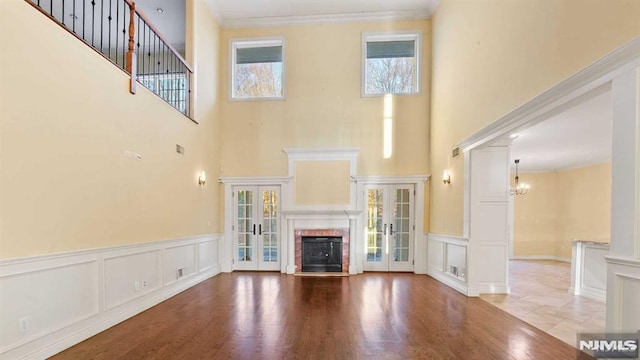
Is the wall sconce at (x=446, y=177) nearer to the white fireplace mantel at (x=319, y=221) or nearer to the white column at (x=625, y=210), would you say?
the white fireplace mantel at (x=319, y=221)

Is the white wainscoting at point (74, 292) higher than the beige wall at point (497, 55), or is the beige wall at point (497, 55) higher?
the beige wall at point (497, 55)

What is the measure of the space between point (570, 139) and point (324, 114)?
15.3ft

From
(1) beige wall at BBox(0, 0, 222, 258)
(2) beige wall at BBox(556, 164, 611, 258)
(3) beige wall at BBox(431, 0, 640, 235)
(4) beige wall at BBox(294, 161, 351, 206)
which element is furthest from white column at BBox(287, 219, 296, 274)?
(2) beige wall at BBox(556, 164, 611, 258)

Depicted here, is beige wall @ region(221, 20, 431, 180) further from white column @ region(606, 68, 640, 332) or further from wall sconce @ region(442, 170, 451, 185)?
white column @ region(606, 68, 640, 332)

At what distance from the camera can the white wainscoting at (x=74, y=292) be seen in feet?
8.04

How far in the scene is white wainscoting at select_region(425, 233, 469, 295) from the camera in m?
4.92

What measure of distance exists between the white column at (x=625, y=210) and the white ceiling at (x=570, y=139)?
504 millimetres

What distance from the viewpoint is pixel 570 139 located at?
5.33 m

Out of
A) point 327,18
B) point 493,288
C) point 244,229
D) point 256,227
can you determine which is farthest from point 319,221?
point 327,18

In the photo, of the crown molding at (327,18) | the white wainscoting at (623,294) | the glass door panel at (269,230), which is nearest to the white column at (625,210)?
the white wainscoting at (623,294)

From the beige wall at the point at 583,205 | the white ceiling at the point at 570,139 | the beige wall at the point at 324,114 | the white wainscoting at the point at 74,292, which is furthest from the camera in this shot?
the beige wall at the point at 583,205

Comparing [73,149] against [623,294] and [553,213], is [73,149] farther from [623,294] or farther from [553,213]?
[553,213]

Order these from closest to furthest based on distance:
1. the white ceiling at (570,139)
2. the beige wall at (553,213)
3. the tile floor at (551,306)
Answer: the tile floor at (551,306), the white ceiling at (570,139), the beige wall at (553,213)

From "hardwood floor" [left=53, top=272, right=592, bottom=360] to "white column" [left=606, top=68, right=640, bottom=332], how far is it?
794 millimetres
